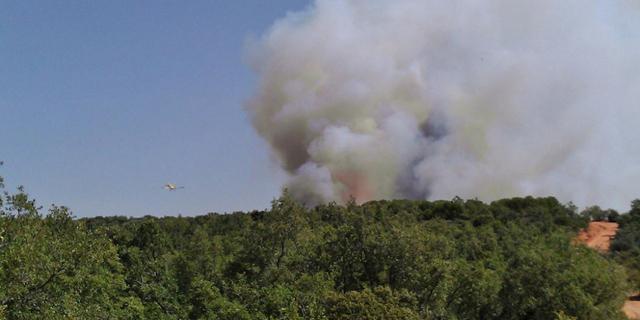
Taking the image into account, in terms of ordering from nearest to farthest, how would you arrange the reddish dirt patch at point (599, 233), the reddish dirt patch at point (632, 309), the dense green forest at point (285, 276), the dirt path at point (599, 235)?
1. the dense green forest at point (285, 276)
2. the reddish dirt patch at point (632, 309)
3. the dirt path at point (599, 235)
4. the reddish dirt patch at point (599, 233)

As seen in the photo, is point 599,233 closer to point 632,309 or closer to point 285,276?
point 632,309

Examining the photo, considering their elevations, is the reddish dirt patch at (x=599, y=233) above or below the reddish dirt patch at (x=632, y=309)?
above

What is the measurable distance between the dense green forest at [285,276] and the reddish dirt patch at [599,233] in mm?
55646

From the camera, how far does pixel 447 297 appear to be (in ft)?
128

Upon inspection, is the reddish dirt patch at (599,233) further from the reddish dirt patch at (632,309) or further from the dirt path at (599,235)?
the reddish dirt patch at (632,309)

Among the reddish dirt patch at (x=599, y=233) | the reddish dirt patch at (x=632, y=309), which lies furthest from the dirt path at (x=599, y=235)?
the reddish dirt patch at (x=632, y=309)

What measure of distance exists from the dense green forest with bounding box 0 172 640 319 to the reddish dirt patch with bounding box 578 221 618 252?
55.6 meters

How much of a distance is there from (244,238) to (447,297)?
13.4 m

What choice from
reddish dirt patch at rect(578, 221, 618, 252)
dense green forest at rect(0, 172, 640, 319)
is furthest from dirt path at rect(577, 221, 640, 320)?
dense green forest at rect(0, 172, 640, 319)

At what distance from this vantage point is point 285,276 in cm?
3622

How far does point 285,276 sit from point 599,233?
96.9 m

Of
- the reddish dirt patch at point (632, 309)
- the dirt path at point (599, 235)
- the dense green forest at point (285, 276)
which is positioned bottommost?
the dense green forest at point (285, 276)

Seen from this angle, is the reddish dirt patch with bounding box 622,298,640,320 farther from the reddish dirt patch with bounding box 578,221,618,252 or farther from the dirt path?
the reddish dirt patch with bounding box 578,221,618,252

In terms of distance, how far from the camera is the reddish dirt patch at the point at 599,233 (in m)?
105
